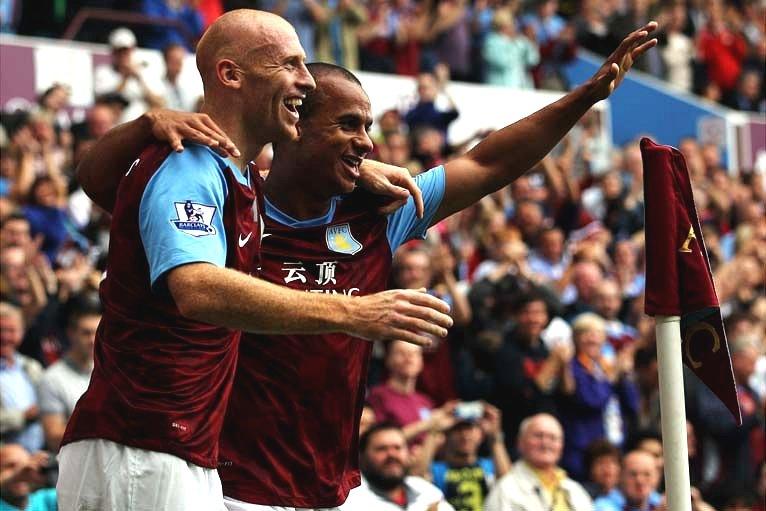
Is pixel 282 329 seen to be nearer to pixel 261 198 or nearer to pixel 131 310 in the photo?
pixel 131 310

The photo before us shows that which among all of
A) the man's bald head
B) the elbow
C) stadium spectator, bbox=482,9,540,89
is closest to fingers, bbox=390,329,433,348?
the elbow

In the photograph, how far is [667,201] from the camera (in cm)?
497

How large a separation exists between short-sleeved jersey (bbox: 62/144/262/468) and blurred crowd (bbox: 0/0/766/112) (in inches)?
424

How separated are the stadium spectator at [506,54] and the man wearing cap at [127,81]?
6108mm

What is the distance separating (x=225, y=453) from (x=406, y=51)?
12.9m

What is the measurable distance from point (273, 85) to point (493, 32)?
14.2 meters

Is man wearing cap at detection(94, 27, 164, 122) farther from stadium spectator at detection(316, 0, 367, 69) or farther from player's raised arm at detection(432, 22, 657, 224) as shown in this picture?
player's raised arm at detection(432, 22, 657, 224)

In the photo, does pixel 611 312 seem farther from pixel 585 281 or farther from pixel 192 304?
pixel 192 304

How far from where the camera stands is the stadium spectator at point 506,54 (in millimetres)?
18562

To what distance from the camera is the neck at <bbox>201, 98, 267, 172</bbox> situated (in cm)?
463

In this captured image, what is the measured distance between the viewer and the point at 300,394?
17.5 feet

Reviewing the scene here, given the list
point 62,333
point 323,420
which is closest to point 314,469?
point 323,420

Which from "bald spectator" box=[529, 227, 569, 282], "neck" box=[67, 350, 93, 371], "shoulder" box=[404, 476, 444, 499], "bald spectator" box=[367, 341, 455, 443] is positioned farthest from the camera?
"bald spectator" box=[529, 227, 569, 282]

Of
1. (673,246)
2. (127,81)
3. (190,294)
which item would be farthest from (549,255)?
(190,294)
